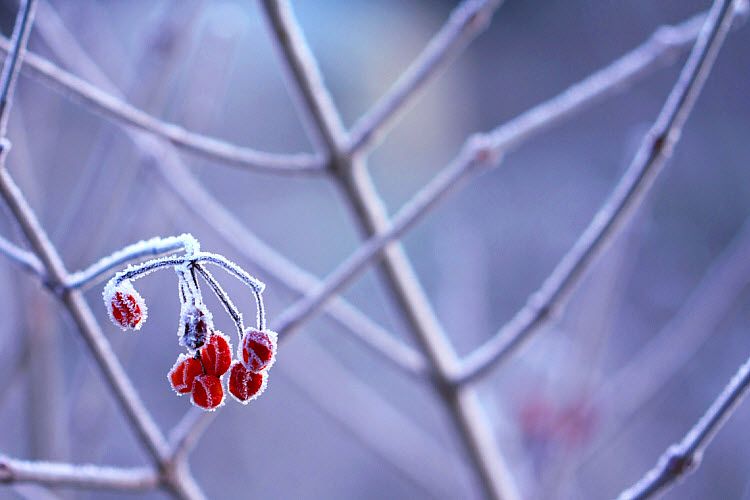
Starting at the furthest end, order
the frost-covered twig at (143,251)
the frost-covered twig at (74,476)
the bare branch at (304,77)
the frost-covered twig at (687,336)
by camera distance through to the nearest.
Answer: the frost-covered twig at (687,336), the bare branch at (304,77), the frost-covered twig at (74,476), the frost-covered twig at (143,251)

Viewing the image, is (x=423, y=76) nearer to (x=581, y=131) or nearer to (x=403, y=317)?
(x=403, y=317)

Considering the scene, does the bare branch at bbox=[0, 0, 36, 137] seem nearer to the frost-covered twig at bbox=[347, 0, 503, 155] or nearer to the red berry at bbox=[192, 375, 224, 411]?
the red berry at bbox=[192, 375, 224, 411]

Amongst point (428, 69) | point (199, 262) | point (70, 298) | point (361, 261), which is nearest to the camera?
point (199, 262)

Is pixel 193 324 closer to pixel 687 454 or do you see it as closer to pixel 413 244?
pixel 687 454

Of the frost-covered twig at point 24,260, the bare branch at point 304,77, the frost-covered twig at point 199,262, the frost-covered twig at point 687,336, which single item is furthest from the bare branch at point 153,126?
the frost-covered twig at point 687,336

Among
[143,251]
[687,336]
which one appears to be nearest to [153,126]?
[143,251]

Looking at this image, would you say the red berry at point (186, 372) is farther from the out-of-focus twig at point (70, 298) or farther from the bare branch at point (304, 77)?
the bare branch at point (304, 77)

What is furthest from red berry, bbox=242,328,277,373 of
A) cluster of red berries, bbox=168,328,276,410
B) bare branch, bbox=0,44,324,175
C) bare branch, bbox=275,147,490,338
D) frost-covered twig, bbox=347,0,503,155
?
frost-covered twig, bbox=347,0,503,155
